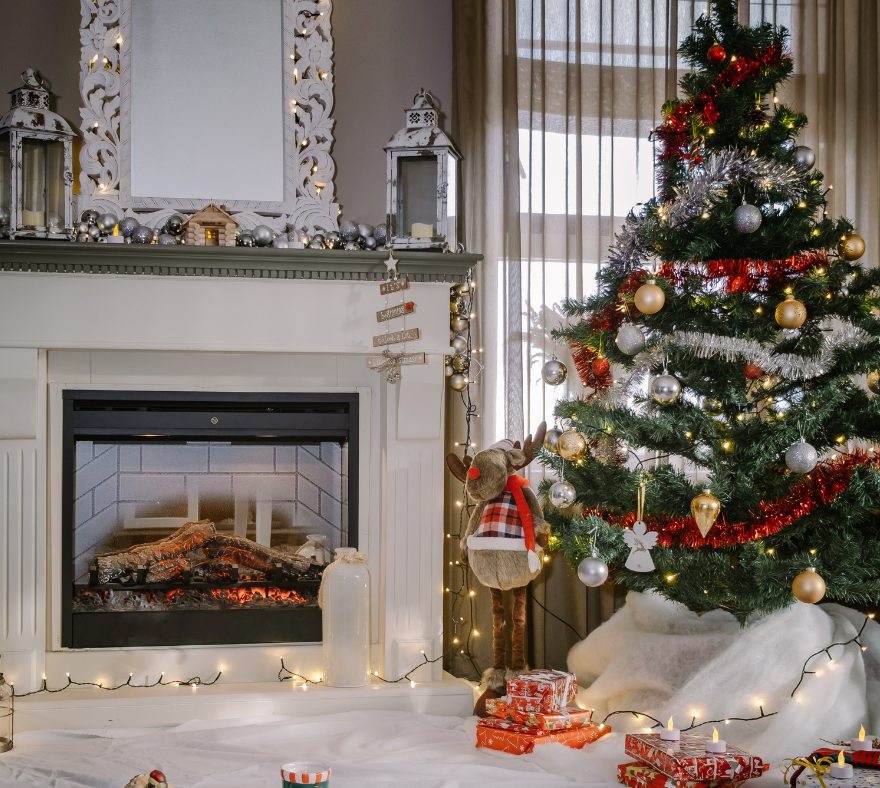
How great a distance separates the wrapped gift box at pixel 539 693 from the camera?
212 centimetres

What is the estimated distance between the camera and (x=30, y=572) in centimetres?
241

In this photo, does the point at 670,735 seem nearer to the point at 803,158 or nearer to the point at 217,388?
the point at 803,158

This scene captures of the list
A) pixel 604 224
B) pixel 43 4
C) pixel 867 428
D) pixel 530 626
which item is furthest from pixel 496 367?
pixel 43 4

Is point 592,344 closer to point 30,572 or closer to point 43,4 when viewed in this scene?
point 30,572

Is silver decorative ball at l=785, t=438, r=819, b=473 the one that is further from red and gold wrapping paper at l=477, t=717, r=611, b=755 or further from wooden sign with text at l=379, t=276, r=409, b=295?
wooden sign with text at l=379, t=276, r=409, b=295

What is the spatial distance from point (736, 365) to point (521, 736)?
3.43 feet

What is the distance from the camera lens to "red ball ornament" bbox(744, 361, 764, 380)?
2.07 metres

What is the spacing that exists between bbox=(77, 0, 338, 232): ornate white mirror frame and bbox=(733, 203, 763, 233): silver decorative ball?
1.25 meters

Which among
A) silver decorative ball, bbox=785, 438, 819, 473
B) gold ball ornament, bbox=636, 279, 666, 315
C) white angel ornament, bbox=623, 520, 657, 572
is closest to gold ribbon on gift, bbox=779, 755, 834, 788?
white angel ornament, bbox=623, 520, 657, 572

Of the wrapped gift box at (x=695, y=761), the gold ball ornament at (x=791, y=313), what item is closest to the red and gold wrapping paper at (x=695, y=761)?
the wrapped gift box at (x=695, y=761)

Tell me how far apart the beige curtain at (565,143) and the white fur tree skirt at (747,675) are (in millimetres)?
425

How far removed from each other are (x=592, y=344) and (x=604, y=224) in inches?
31.6

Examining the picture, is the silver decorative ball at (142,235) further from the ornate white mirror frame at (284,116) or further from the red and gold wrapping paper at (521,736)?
the red and gold wrapping paper at (521,736)

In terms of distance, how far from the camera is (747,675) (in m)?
2.08
